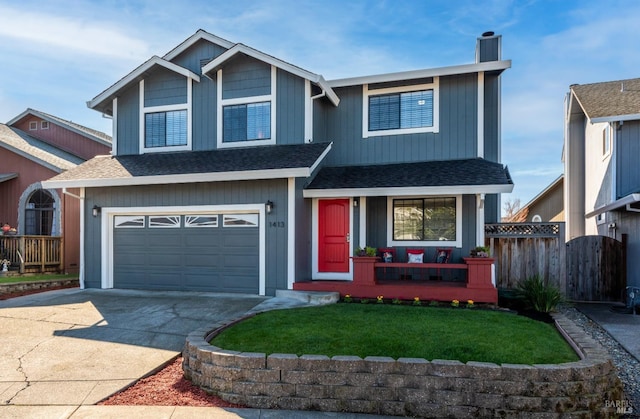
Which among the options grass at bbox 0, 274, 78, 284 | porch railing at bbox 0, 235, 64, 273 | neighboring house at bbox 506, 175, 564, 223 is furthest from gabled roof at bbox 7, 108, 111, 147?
neighboring house at bbox 506, 175, 564, 223

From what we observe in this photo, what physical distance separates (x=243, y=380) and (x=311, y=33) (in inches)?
412

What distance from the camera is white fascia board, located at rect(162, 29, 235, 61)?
11.4m

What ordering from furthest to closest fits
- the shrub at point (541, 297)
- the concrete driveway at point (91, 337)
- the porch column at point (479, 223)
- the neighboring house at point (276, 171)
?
the neighboring house at point (276, 171), the porch column at point (479, 223), the shrub at point (541, 297), the concrete driveway at point (91, 337)

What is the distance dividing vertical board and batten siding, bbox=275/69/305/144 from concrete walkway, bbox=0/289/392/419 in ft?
13.7

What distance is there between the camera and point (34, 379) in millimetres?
4953

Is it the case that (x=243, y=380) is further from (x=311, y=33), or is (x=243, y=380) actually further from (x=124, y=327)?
(x=311, y=33)

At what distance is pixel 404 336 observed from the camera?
5512mm

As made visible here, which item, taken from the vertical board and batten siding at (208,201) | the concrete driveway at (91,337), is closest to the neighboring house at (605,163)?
the vertical board and batten siding at (208,201)

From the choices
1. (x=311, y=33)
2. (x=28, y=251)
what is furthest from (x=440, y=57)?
(x=28, y=251)

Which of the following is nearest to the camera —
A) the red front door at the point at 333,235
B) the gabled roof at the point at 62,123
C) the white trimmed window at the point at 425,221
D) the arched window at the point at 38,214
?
the white trimmed window at the point at 425,221

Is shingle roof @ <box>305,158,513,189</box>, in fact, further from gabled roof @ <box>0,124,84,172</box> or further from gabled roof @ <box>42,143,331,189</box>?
gabled roof @ <box>0,124,84,172</box>

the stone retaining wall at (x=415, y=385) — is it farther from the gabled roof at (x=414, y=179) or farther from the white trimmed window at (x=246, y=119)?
the white trimmed window at (x=246, y=119)

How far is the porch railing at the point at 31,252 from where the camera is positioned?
1243 cm

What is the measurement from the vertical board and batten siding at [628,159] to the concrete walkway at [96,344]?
32.2ft
